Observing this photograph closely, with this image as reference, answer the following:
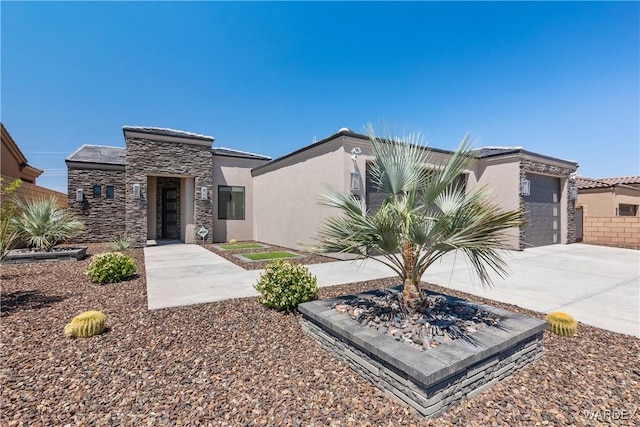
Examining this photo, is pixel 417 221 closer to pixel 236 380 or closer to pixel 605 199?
pixel 236 380

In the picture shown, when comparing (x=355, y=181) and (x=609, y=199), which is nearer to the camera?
(x=355, y=181)

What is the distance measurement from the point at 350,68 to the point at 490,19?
5.51m

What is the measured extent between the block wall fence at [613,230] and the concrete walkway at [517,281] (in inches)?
184

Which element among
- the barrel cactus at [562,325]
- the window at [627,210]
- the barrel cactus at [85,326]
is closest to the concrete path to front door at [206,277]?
the barrel cactus at [85,326]

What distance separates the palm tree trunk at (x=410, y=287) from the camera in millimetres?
3537

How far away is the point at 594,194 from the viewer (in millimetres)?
17062

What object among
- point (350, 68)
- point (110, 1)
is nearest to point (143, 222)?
point (110, 1)

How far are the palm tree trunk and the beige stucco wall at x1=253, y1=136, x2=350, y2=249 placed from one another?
207 inches

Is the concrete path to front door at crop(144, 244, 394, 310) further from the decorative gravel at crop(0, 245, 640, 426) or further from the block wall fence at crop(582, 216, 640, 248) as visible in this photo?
the block wall fence at crop(582, 216, 640, 248)

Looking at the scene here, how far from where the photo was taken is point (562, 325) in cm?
385

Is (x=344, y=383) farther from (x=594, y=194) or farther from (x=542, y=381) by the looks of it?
(x=594, y=194)

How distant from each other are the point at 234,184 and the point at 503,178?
43.1 feet

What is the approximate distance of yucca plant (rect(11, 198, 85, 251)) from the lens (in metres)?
9.12

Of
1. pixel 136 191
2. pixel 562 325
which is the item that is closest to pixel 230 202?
pixel 136 191
